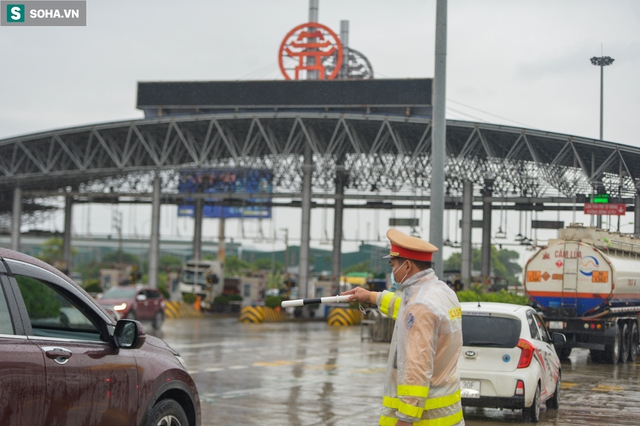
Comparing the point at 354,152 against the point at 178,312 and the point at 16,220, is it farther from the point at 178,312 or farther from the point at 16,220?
the point at 16,220

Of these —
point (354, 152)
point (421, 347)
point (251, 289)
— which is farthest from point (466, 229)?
point (421, 347)

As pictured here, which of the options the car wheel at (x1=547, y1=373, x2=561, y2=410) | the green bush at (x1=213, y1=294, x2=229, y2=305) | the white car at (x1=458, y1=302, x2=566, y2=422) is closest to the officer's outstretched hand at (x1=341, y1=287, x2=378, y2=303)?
the white car at (x1=458, y1=302, x2=566, y2=422)

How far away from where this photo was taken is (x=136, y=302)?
3338 cm

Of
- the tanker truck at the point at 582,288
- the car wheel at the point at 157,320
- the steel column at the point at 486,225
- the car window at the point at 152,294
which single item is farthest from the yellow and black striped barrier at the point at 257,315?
the tanker truck at the point at 582,288

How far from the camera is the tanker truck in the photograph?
70.6 ft

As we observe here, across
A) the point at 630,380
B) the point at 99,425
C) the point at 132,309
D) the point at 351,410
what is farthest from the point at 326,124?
the point at 99,425

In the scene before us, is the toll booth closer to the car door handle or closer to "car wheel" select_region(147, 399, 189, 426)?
"car wheel" select_region(147, 399, 189, 426)

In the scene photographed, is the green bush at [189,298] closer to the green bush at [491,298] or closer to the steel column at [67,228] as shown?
the steel column at [67,228]

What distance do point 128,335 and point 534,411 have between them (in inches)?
272

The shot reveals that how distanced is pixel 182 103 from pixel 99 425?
212ft

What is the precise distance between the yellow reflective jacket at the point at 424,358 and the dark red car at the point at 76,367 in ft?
6.94

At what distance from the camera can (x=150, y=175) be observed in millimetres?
66938

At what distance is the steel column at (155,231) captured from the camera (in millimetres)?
63656

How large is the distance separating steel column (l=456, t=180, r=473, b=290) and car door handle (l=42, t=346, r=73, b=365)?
178 ft
